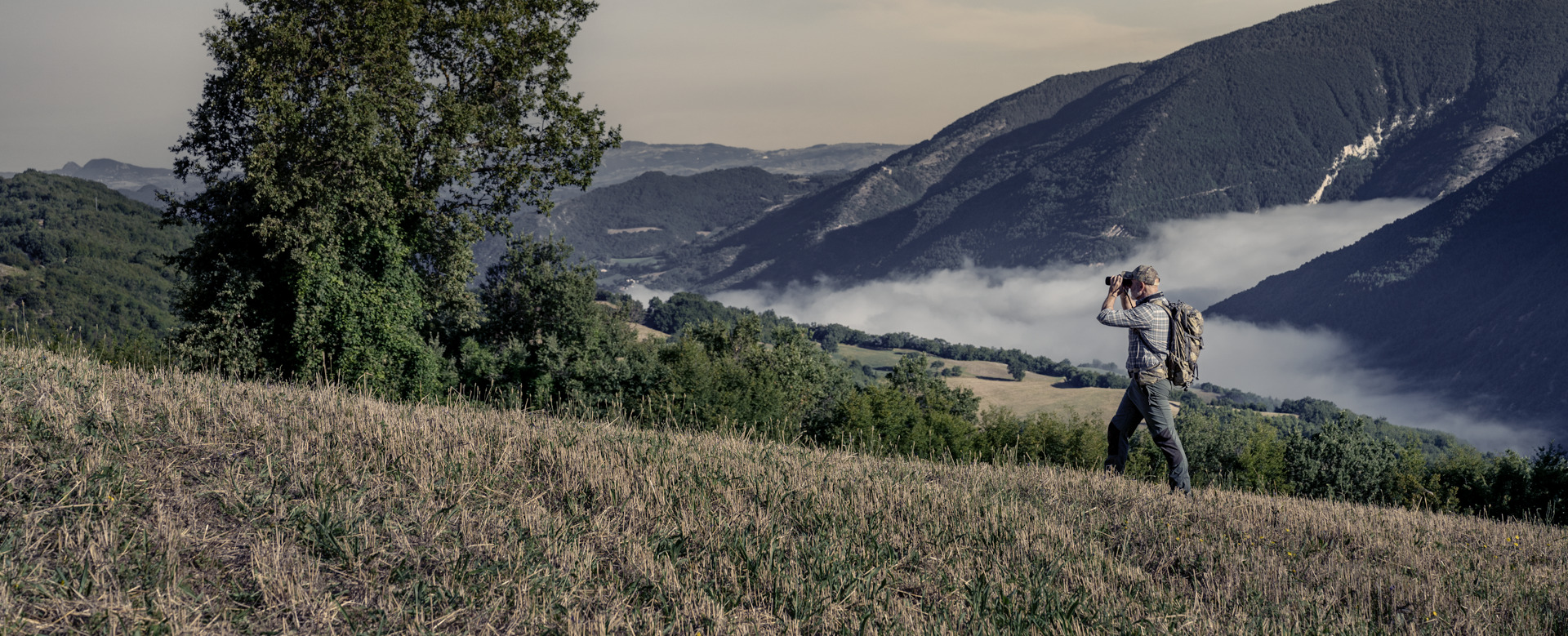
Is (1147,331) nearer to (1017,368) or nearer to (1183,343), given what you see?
(1183,343)

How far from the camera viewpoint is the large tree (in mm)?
22031

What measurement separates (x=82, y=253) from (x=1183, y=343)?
14498 cm

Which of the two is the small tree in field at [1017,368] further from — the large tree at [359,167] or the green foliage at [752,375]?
the large tree at [359,167]

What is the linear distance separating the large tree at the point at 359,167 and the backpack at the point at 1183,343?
1942 centimetres

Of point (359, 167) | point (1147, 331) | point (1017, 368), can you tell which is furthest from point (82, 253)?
point (1017, 368)

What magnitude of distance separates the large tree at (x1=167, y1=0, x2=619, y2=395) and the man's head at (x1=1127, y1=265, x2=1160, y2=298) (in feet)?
62.8

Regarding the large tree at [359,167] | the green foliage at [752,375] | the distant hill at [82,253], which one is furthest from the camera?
the distant hill at [82,253]

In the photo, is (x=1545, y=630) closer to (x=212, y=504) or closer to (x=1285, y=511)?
(x=1285, y=511)

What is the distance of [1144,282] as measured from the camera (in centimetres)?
865

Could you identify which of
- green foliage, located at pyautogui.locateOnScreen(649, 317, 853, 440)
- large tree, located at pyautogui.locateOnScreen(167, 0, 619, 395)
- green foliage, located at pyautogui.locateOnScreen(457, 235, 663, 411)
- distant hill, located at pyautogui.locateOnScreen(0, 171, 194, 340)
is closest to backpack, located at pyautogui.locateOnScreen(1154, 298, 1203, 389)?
large tree, located at pyautogui.locateOnScreen(167, 0, 619, 395)

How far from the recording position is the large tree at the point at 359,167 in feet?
72.3

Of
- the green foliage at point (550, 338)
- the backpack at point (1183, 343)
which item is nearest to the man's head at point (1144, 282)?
the backpack at point (1183, 343)

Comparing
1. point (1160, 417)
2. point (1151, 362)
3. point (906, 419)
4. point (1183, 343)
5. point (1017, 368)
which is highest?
point (1183, 343)

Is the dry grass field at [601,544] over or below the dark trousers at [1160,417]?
below
